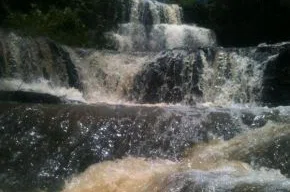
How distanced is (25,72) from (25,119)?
156 inches

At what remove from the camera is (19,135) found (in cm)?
691

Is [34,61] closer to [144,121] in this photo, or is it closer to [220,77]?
[220,77]

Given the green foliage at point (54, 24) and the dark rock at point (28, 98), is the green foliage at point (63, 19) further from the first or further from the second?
the dark rock at point (28, 98)

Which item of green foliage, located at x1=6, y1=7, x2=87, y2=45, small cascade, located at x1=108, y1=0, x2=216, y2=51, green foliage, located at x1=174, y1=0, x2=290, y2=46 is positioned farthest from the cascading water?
green foliage, located at x1=174, y1=0, x2=290, y2=46

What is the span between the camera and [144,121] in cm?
725

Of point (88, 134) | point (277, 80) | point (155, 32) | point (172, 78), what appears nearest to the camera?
point (88, 134)

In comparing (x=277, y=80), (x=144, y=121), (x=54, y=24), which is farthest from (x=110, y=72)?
(x=144, y=121)

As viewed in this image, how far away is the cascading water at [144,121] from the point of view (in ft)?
19.6

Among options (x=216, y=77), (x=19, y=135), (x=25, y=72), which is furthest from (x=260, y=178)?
(x=25, y=72)

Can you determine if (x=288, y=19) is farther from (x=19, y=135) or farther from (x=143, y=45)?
(x=19, y=135)

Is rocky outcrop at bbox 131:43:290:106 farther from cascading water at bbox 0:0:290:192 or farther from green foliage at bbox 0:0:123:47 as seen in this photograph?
green foliage at bbox 0:0:123:47

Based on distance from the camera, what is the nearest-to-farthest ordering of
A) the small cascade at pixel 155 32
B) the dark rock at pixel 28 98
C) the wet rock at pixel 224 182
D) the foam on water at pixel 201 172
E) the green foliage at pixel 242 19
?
the wet rock at pixel 224 182, the foam on water at pixel 201 172, the dark rock at pixel 28 98, the green foliage at pixel 242 19, the small cascade at pixel 155 32

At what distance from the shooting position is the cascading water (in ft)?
19.6

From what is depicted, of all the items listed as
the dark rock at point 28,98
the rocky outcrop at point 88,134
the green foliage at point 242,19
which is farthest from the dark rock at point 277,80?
the dark rock at point 28,98
